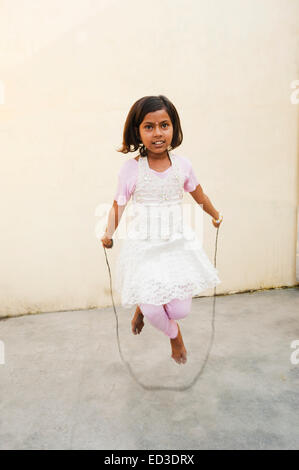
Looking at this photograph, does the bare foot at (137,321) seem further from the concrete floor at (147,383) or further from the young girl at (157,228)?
the concrete floor at (147,383)

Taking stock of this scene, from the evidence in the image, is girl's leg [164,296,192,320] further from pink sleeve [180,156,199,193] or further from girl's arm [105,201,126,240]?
pink sleeve [180,156,199,193]

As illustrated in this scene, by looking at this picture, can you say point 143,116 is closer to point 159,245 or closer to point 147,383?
point 159,245

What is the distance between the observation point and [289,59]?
4.34 meters

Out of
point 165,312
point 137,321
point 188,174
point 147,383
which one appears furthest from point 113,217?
point 147,383

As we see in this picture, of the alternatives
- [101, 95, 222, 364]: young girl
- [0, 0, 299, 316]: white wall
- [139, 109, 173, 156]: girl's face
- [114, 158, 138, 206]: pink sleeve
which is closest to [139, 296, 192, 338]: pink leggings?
[101, 95, 222, 364]: young girl

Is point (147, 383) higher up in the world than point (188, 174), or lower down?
lower down

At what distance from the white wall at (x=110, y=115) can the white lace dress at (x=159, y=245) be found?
79.5 inches

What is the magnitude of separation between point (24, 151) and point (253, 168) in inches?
92.7

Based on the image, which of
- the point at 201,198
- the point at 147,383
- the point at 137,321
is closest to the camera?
the point at 201,198

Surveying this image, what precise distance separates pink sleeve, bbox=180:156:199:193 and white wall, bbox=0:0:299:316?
1.92 m

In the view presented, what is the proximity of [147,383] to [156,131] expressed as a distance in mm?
1714

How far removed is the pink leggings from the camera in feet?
6.93

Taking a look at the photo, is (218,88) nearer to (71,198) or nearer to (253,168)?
(253,168)

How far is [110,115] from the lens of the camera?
4.00 m
